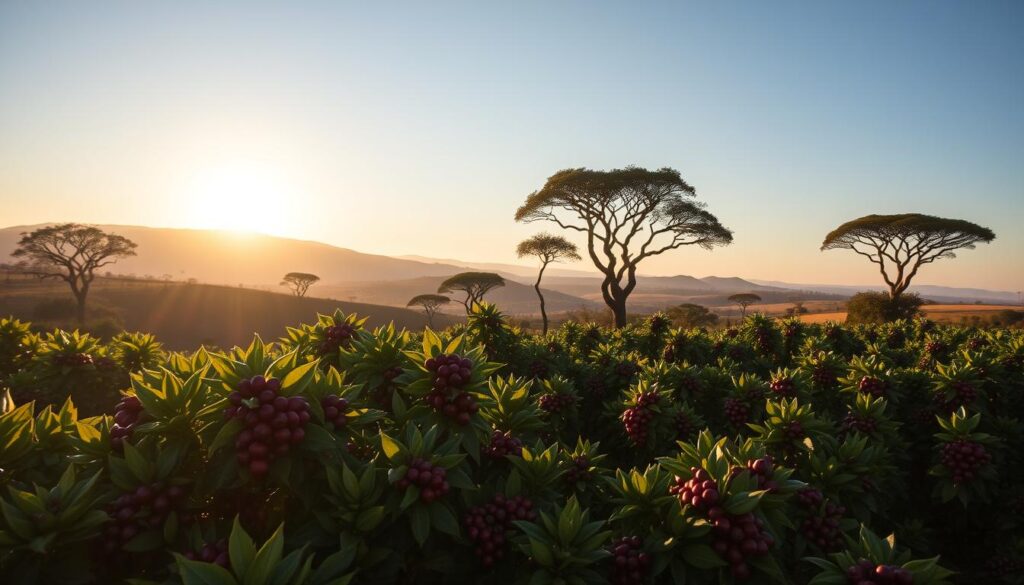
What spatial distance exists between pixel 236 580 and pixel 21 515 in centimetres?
112

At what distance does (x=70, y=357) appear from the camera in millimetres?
6457

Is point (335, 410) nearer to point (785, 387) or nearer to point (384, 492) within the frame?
point (384, 492)

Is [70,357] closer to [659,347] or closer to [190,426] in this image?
[190,426]

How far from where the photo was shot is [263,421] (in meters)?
2.25

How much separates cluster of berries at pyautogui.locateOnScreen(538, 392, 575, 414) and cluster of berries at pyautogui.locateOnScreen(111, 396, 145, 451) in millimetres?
4313

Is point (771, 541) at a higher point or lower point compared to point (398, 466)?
lower

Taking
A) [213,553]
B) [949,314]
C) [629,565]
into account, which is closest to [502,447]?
[629,565]

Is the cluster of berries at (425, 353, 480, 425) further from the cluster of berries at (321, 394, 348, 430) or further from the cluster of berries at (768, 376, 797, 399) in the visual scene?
the cluster of berries at (768, 376, 797, 399)

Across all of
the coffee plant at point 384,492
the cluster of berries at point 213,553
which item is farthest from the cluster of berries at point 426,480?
the cluster of berries at point 213,553

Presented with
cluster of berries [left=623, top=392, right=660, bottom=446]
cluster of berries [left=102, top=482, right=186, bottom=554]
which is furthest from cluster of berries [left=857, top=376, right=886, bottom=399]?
cluster of berries [left=102, top=482, right=186, bottom=554]

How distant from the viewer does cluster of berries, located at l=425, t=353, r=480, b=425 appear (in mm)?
3023

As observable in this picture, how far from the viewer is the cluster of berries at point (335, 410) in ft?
8.45

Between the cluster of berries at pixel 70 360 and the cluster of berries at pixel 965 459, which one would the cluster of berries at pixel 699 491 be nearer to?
the cluster of berries at pixel 965 459

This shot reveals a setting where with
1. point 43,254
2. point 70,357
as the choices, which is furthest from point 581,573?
point 43,254
